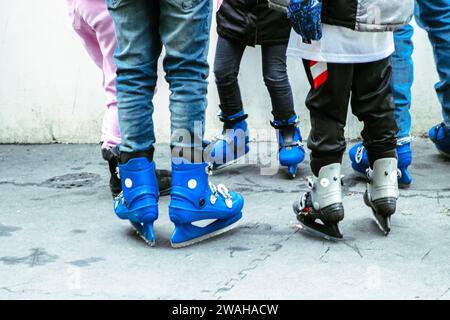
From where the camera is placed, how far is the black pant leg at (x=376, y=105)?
10.3ft

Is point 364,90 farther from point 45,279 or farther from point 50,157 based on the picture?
point 50,157

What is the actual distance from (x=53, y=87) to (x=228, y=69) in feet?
5.14

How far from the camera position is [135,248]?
3.19 metres

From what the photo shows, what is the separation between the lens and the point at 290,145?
438 cm

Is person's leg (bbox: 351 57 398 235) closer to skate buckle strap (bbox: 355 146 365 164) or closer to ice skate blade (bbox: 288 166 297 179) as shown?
skate buckle strap (bbox: 355 146 365 164)

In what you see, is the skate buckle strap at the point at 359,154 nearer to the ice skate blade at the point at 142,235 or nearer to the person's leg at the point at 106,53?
the person's leg at the point at 106,53

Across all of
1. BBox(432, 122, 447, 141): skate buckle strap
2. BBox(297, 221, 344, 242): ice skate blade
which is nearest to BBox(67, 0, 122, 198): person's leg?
BBox(297, 221, 344, 242): ice skate blade

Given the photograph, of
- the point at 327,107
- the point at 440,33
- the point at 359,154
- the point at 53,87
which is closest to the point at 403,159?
the point at 359,154

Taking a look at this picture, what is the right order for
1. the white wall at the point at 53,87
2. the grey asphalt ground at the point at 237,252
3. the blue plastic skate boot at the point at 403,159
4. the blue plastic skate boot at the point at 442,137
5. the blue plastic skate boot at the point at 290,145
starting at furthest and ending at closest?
1. the white wall at the point at 53,87
2. the blue plastic skate boot at the point at 442,137
3. the blue plastic skate boot at the point at 290,145
4. the blue plastic skate boot at the point at 403,159
5. the grey asphalt ground at the point at 237,252

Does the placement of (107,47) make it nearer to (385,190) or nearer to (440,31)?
(385,190)

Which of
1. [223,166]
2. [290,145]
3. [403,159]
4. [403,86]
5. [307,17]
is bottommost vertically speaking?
[223,166]

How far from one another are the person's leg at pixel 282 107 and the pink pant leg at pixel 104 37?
0.88 metres

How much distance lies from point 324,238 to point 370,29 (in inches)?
32.3

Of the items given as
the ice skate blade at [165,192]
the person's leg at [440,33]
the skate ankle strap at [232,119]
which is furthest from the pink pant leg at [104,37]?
the person's leg at [440,33]
